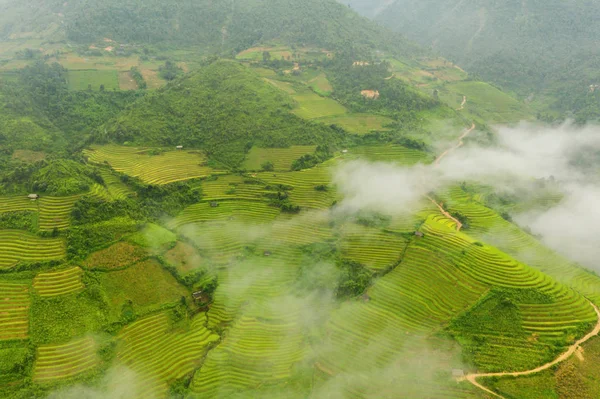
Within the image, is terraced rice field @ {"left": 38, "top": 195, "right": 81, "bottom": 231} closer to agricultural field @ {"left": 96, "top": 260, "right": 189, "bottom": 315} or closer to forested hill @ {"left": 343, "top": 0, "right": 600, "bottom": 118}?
agricultural field @ {"left": 96, "top": 260, "right": 189, "bottom": 315}

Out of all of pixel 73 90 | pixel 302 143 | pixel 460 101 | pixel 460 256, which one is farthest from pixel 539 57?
pixel 73 90

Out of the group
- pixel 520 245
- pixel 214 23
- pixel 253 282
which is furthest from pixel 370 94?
pixel 214 23

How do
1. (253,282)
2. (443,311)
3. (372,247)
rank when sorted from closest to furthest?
(443,311)
(253,282)
(372,247)

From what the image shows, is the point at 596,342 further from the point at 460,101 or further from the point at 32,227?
the point at 460,101

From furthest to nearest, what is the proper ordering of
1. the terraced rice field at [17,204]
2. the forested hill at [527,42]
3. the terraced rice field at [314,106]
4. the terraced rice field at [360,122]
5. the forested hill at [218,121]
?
the forested hill at [527,42]
the terraced rice field at [314,106]
the terraced rice field at [360,122]
the forested hill at [218,121]
the terraced rice field at [17,204]

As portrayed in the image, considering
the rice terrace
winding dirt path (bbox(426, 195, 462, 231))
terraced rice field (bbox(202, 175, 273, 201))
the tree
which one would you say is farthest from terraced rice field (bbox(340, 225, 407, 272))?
the tree

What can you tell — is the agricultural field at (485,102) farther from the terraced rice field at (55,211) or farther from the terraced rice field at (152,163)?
the terraced rice field at (55,211)

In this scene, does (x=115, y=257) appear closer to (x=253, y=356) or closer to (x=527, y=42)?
(x=253, y=356)

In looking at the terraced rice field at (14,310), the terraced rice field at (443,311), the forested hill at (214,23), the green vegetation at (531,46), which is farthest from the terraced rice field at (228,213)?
the green vegetation at (531,46)
